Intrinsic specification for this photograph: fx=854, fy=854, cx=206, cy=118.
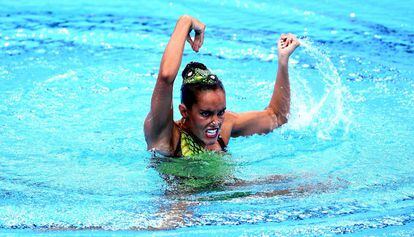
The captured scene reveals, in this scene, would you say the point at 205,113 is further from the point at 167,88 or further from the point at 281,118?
the point at 281,118

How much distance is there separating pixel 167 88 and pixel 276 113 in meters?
1.07

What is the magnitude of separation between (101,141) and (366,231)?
2.15 metres

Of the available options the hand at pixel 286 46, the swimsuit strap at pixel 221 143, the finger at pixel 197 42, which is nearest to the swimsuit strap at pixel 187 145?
the swimsuit strap at pixel 221 143

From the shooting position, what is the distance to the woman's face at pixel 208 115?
459 centimetres

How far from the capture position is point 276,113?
17.3 feet

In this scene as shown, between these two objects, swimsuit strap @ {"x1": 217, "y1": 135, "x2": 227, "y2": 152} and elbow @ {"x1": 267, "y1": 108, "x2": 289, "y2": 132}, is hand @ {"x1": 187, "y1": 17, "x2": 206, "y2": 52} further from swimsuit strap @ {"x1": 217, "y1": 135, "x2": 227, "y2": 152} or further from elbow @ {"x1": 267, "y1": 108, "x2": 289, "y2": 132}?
elbow @ {"x1": 267, "y1": 108, "x2": 289, "y2": 132}

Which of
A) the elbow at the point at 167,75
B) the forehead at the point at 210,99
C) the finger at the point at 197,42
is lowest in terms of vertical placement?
the forehead at the point at 210,99

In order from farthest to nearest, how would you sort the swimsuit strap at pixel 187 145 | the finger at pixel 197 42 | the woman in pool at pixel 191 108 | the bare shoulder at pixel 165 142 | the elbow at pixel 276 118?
the elbow at pixel 276 118
the swimsuit strap at pixel 187 145
the bare shoulder at pixel 165 142
the finger at pixel 197 42
the woman in pool at pixel 191 108

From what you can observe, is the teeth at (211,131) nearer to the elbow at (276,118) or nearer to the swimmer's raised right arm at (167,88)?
the swimmer's raised right arm at (167,88)

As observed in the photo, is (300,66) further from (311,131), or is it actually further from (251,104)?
(311,131)

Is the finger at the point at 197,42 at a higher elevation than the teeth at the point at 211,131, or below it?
higher

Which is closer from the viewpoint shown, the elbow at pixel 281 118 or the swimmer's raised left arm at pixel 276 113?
the swimmer's raised left arm at pixel 276 113

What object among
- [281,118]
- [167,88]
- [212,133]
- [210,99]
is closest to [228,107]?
[281,118]

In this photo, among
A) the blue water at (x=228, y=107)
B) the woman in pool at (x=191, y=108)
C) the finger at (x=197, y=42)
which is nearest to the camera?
the blue water at (x=228, y=107)
